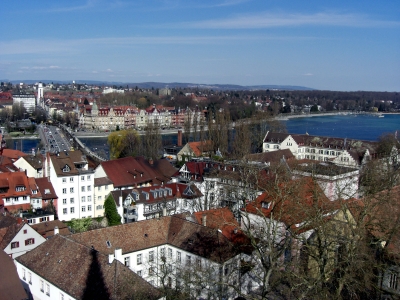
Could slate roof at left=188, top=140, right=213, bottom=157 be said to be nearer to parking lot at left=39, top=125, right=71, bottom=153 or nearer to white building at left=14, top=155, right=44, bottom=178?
white building at left=14, top=155, right=44, bottom=178

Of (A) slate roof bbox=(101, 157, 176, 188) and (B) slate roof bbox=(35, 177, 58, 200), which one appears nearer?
(B) slate roof bbox=(35, 177, 58, 200)

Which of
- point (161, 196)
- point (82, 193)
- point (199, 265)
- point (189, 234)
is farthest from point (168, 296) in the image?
point (82, 193)

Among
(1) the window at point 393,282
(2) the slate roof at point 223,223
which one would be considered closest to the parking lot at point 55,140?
(2) the slate roof at point 223,223

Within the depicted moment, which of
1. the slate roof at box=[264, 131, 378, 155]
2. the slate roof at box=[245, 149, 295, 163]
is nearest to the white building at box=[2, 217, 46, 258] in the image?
the slate roof at box=[245, 149, 295, 163]

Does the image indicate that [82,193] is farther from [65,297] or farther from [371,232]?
[371,232]

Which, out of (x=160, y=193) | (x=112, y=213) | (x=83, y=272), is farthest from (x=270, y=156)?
(x=83, y=272)
